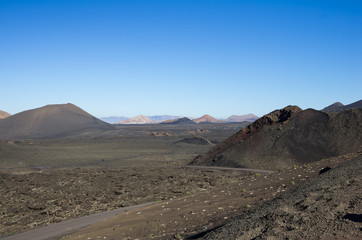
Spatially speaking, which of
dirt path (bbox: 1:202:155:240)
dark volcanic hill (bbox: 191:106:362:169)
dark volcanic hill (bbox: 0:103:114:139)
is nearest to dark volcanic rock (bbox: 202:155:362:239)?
dirt path (bbox: 1:202:155:240)

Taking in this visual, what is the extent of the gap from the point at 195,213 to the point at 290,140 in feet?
110

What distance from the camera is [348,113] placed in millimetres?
50125

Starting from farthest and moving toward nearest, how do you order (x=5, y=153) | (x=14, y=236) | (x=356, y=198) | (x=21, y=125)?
1. (x=21, y=125)
2. (x=5, y=153)
3. (x=14, y=236)
4. (x=356, y=198)

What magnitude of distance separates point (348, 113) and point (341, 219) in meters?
45.7

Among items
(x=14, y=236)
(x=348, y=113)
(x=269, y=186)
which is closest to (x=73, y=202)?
(x=14, y=236)

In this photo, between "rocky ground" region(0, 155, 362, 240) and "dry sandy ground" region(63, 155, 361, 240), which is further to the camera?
"dry sandy ground" region(63, 155, 361, 240)

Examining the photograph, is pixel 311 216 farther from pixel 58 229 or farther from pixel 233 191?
pixel 58 229

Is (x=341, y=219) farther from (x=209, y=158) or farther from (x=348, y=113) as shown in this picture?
(x=348, y=113)

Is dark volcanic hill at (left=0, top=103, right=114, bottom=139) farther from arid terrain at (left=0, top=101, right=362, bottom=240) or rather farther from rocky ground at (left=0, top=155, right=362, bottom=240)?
rocky ground at (left=0, top=155, right=362, bottom=240)

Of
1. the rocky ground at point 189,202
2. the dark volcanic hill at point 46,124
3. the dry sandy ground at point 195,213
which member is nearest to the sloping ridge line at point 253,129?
the rocky ground at point 189,202

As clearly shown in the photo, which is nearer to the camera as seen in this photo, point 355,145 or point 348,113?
point 355,145

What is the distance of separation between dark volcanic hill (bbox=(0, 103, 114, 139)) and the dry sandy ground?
14557 cm

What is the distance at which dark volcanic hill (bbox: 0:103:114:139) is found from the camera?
16300 cm

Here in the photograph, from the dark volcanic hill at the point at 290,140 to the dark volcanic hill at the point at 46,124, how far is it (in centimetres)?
12177
